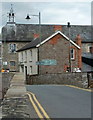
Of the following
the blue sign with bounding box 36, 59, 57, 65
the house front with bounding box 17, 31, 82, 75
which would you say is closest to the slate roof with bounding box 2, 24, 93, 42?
the house front with bounding box 17, 31, 82, 75

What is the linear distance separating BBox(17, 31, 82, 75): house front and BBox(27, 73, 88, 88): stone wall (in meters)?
6.63

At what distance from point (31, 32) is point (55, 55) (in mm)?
19899

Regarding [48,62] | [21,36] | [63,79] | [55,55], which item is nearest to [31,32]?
[21,36]

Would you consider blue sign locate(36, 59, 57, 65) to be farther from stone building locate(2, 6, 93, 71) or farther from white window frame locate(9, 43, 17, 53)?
white window frame locate(9, 43, 17, 53)

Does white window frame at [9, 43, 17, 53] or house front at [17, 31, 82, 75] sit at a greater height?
white window frame at [9, 43, 17, 53]

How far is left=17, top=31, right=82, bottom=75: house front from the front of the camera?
48.2 meters

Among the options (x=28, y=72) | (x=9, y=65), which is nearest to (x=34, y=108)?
(x=28, y=72)

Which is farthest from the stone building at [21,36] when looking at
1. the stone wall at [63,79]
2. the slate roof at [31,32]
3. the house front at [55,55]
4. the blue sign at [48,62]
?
the stone wall at [63,79]

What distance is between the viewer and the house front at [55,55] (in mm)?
48250

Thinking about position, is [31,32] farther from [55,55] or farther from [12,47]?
[55,55]

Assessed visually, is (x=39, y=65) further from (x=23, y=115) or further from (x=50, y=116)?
(x=23, y=115)

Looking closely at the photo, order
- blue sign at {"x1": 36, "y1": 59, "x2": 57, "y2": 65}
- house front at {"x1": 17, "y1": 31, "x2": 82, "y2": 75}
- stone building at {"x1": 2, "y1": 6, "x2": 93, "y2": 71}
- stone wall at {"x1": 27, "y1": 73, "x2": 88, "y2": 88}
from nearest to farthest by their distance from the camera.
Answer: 1. stone wall at {"x1": 27, "y1": 73, "x2": 88, "y2": 88}
2. blue sign at {"x1": 36, "y1": 59, "x2": 57, "y2": 65}
3. house front at {"x1": 17, "y1": 31, "x2": 82, "y2": 75}
4. stone building at {"x1": 2, "y1": 6, "x2": 93, "y2": 71}

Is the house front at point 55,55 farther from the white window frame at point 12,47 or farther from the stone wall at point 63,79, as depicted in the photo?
the white window frame at point 12,47

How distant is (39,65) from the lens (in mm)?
47375
